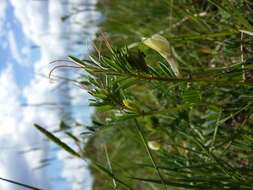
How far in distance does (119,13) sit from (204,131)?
928 millimetres

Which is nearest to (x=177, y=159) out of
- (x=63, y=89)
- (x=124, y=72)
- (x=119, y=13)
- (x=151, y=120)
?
(x=151, y=120)

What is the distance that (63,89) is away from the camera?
1968 mm

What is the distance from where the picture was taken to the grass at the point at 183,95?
0.48m

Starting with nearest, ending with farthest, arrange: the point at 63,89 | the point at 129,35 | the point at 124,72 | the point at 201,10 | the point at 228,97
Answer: the point at 124,72
the point at 228,97
the point at 201,10
the point at 129,35
the point at 63,89

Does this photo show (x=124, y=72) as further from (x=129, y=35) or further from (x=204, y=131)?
(x=129, y=35)

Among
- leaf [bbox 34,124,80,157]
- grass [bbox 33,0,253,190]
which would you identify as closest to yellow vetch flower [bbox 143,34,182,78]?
grass [bbox 33,0,253,190]

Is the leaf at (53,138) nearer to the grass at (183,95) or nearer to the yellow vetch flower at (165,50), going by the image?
the grass at (183,95)

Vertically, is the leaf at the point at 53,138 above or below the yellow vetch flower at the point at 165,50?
below

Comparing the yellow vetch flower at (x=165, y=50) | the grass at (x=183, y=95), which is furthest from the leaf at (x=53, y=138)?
the yellow vetch flower at (x=165, y=50)

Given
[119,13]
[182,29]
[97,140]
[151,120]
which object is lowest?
[97,140]

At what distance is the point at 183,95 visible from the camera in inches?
20.2

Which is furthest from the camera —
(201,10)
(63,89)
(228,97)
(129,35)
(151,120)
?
(63,89)

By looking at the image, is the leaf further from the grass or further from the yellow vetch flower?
the yellow vetch flower

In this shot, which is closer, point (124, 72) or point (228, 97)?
point (124, 72)
